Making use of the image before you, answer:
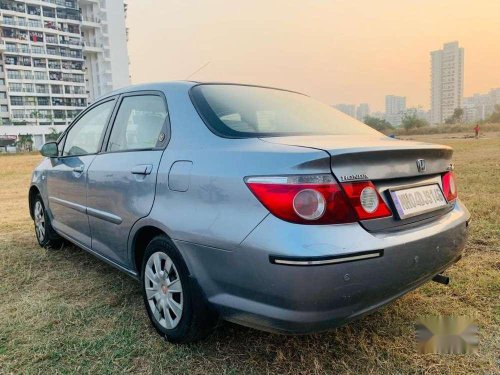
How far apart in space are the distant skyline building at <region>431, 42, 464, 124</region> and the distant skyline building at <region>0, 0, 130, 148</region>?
64.8 m

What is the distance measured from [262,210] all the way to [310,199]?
0.21 m

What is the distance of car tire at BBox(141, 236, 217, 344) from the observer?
2.14 m

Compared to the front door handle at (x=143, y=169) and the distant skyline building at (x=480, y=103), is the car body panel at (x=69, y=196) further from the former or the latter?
the distant skyline building at (x=480, y=103)

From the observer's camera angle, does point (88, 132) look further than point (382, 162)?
Yes

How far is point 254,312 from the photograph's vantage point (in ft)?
6.05

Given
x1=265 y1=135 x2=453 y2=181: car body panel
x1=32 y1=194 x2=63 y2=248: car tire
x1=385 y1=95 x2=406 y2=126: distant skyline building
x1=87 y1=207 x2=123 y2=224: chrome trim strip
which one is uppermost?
x1=385 y1=95 x2=406 y2=126: distant skyline building

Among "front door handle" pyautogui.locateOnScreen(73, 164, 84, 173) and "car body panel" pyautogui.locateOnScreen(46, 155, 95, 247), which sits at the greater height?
"front door handle" pyautogui.locateOnScreen(73, 164, 84, 173)

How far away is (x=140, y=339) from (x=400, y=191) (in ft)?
5.61

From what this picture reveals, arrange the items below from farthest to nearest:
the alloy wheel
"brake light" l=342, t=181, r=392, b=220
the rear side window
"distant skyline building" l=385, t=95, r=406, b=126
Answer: "distant skyline building" l=385, t=95, r=406, b=126 → the rear side window → the alloy wheel → "brake light" l=342, t=181, r=392, b=220

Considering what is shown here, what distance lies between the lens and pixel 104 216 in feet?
9.57

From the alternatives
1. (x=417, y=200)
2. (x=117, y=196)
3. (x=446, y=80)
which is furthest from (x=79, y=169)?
(x=446, y=80)

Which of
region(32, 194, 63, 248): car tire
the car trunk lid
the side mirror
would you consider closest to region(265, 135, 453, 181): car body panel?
the car trunk lid

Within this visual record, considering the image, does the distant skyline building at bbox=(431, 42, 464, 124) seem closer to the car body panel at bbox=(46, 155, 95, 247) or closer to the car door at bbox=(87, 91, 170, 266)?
the car body panel at bbox=(46, 155, 95, 247)

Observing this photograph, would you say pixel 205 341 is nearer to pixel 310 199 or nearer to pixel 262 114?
pixel 310 199
